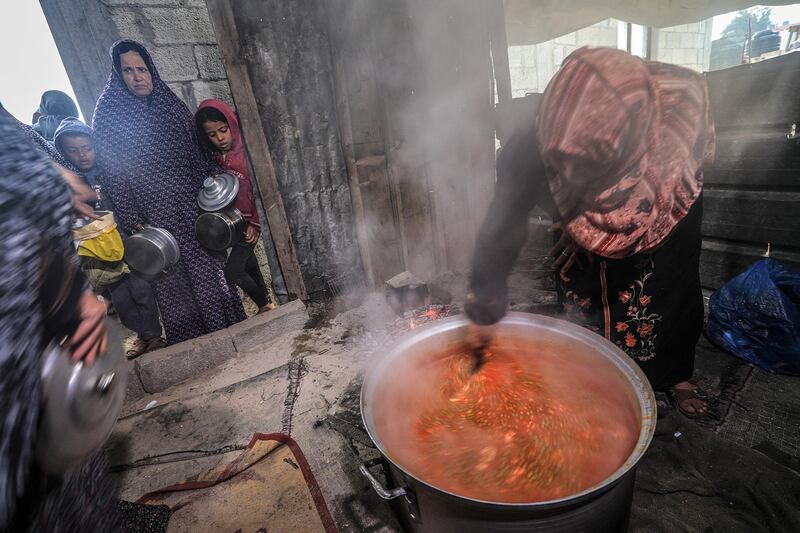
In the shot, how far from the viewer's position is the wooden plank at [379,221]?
16.8 feet

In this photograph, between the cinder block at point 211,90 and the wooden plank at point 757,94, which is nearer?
the wooden plank at point 757,94

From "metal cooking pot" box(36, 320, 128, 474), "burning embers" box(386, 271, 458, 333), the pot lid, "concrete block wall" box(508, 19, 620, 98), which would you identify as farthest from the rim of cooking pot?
"concrete block wall" box(508, 19, 620, 98)

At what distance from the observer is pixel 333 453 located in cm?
293

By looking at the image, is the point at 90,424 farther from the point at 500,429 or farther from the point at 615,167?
the point at 615,167

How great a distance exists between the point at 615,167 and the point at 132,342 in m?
6.02

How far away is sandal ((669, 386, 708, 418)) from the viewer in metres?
2.92

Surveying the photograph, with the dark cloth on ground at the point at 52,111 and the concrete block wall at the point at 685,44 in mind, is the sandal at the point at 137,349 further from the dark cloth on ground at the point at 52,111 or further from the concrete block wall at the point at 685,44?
the concrete block wall at the point at 685,44

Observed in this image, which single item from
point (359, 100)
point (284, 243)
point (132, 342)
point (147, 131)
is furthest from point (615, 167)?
point (132, 342)

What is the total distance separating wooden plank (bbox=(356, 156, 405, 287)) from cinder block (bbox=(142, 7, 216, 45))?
2149 mm

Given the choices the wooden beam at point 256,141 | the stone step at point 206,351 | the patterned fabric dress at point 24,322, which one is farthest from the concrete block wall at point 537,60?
the patterned fabric dress at point 24,322

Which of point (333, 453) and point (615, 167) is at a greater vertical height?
point (615, 167)

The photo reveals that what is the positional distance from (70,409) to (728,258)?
18.5 ft

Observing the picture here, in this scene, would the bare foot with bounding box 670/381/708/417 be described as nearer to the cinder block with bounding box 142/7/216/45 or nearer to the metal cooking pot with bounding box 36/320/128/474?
the metal cooking pot with bounding box 36/320/128/474

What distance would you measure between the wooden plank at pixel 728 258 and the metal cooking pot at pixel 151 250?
616cm
